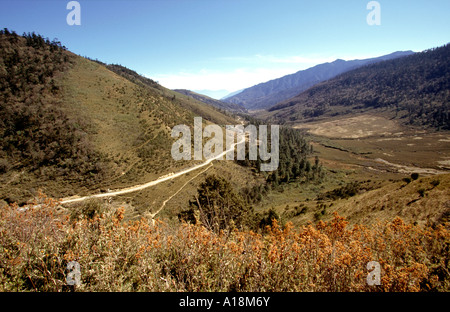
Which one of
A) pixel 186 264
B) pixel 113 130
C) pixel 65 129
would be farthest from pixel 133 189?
pixel 186 264

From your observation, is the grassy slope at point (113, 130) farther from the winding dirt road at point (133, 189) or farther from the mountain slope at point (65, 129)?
the winding dirt road at point (133, 189)

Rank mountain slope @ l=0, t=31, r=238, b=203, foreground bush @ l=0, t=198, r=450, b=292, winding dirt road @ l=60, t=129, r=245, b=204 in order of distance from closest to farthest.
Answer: foreground bush @ l=0, t=198, r=450, b=292, winding dirt road @ l=60, t=129, r=245, b=204, mountain slope @ l=0, t=31, r=238, b=203

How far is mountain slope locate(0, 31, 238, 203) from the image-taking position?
34250 mm

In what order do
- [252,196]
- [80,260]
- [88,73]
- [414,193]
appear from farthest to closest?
[88,73], [252,196], [414,193], [80,260]

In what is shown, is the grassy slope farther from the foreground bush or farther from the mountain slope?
the foreground bush

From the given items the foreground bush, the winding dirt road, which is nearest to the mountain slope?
the winding dirt road

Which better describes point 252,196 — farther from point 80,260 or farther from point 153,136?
point 80,260

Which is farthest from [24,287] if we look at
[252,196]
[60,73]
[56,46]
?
[56,46]

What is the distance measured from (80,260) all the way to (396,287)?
21.3ft

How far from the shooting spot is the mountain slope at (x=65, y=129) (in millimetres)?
34250

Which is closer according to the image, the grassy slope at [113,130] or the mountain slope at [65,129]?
the grassy slope at [113,130]

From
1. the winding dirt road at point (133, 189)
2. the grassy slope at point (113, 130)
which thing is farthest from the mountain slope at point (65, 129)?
the winding dirt road at point (133, 189)

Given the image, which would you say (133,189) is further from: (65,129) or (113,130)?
(65,129)

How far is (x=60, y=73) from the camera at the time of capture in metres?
55.1
